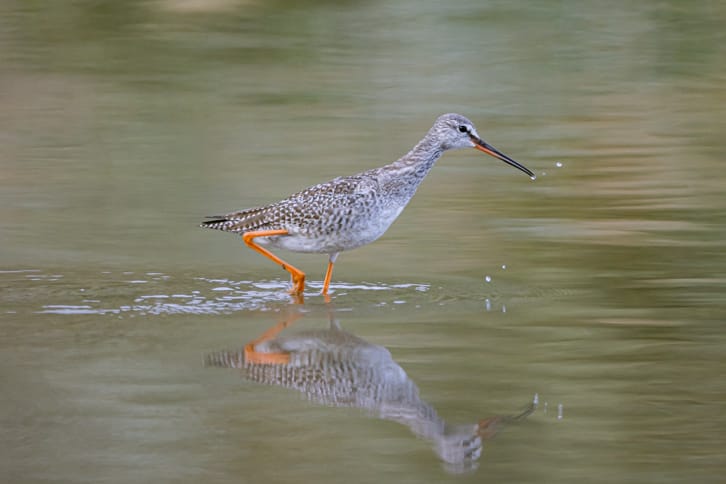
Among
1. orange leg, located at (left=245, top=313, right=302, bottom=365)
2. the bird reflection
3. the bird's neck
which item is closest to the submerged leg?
the bird's neck

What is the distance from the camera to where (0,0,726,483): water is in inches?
253

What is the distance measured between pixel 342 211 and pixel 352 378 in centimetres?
226

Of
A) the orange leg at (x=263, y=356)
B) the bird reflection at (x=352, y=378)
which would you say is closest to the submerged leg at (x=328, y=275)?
the bird reflection at (x=352, y=378)

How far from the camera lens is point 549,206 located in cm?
Result: 1210

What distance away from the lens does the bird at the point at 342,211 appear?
9438mm

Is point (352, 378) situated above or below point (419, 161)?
below

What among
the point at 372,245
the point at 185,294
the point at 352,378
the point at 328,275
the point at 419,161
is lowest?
the point at 352,378

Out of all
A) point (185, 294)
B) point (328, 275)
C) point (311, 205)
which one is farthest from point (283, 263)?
point (185, 294)

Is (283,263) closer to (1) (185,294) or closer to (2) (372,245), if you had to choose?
(1) (185,294)

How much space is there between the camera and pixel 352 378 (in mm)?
7328

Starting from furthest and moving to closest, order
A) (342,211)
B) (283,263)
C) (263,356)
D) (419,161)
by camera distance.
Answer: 1. (419,161)
2. (283,263)
3. (342,211)
4. (263,356)

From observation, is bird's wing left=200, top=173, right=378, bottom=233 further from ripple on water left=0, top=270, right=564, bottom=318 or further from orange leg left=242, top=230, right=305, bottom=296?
ripple on water left=0, top=270, right=564, bottom=318

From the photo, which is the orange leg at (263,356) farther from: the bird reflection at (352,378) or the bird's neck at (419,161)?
the bird's neck at (419,161)

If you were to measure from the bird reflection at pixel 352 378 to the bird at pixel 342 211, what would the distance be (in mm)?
1024
